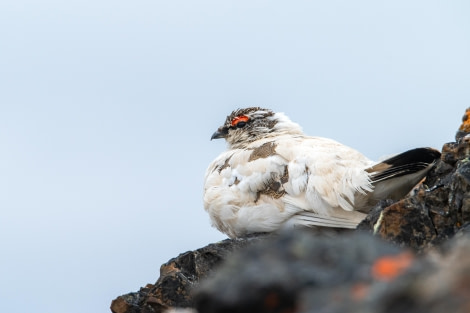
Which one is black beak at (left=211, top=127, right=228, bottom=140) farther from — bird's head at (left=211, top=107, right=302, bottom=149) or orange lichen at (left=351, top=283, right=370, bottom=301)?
orange lichen at (left=351, top=283, right=370, bottom=301)

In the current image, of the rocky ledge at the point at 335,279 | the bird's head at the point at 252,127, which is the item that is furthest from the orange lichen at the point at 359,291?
the bird's head at the point at 252,127

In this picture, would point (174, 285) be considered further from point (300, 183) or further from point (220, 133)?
point (220, 133)

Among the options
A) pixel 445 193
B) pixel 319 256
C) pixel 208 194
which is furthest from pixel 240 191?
pixel 319 256

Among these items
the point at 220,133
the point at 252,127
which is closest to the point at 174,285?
the point at 252,127

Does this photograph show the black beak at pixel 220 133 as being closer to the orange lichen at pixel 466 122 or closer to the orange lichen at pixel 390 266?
the orange lichen at pixel 466 122

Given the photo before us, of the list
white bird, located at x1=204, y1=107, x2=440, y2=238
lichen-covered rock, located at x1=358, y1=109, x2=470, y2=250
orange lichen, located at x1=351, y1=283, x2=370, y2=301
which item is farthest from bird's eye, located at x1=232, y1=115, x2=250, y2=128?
orange lichen, located at x1=351, y1=283, x2=370, y2=301

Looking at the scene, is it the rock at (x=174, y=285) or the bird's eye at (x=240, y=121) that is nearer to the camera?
the rock at (x=174, y=285)
